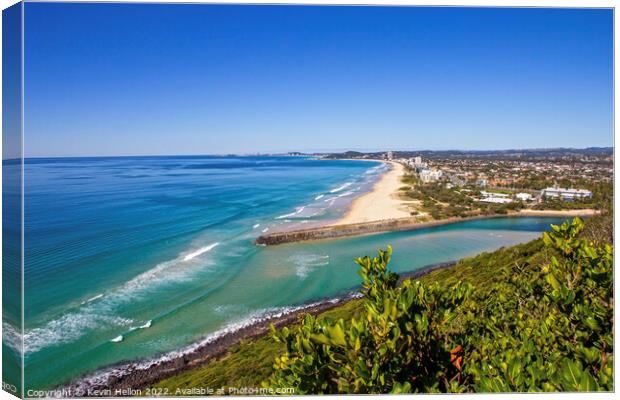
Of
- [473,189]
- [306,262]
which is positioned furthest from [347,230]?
[473,189]

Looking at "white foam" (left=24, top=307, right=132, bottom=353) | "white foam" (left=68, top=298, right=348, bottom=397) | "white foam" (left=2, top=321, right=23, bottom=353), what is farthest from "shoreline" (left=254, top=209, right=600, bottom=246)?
"white foam" (left=2, top=321, right=23, bottom=353)

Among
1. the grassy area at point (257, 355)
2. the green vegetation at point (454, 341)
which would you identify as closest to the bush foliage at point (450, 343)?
the green vegetation at point (454, 341)

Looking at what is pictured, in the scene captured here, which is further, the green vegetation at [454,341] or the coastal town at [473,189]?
the coastal town at [473,189]

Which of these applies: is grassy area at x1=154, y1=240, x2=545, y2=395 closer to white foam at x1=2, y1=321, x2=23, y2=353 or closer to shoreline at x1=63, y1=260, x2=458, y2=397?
shoreline at x1=63, y1=260, x2=458, y2=397

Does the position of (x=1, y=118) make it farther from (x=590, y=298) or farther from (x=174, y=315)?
(x=174, y=315)

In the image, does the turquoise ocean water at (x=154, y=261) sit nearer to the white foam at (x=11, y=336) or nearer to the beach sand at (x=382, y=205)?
the white foam at (x=11, y=336)

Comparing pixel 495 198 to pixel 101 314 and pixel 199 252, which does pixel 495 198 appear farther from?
pixel 101 314
